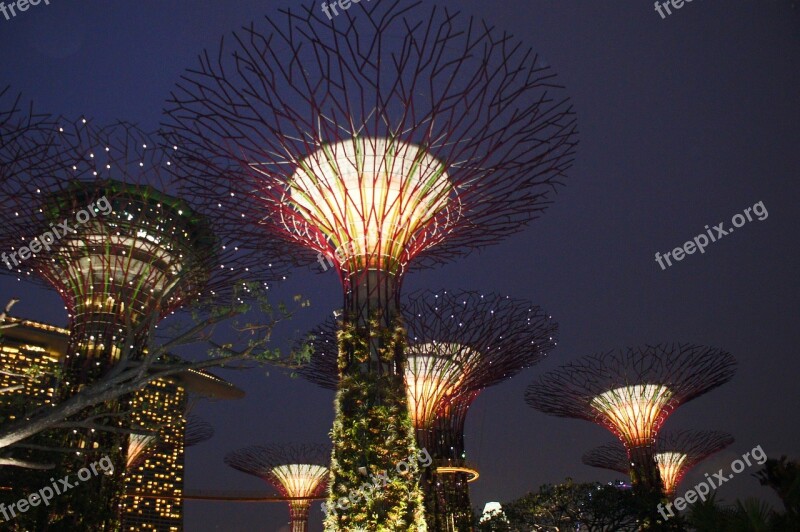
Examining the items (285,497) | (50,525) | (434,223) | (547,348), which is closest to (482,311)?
(547,348)

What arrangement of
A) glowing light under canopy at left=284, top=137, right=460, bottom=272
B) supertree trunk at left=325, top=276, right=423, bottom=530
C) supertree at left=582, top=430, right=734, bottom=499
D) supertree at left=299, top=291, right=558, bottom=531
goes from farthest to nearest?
supertree at left=582, top=430, right=734, bottom=499, supertree at left=299, top=291, right=558, bottom=531, glowing light under canopy at left=284, top=137, right=460, bottom=272, supertree trunk at left=325, top=276, right=423, bottom=530

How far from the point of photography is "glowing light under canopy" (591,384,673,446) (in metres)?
28.7

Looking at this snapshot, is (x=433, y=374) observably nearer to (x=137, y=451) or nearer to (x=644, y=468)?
(x=644, y=468)

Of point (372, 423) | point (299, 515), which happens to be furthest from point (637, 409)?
point (299, 515)

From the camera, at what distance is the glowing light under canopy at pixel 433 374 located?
83.3 feet

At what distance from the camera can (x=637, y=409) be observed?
28.9m

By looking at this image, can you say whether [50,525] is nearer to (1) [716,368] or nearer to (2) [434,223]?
(2) [434,223]

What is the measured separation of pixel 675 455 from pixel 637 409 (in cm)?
1407

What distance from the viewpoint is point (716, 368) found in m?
28.1

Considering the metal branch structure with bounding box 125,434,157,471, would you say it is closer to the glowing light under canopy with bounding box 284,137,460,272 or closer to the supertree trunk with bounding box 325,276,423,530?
the glowing light under canopy with bounding box 284,137,460,272

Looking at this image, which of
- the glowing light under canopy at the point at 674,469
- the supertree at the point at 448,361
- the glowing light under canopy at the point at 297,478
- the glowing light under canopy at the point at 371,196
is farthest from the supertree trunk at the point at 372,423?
the glowing light under canopy at the point at 674,469

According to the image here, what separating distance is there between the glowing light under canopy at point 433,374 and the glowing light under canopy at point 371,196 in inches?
488

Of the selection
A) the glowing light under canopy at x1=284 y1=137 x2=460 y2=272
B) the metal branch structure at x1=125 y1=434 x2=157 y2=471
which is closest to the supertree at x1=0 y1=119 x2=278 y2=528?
the glowing light under canopy at x1=284 y1=137 x2=460 y2=272

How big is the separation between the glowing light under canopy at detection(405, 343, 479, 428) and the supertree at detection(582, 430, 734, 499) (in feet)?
59.4
